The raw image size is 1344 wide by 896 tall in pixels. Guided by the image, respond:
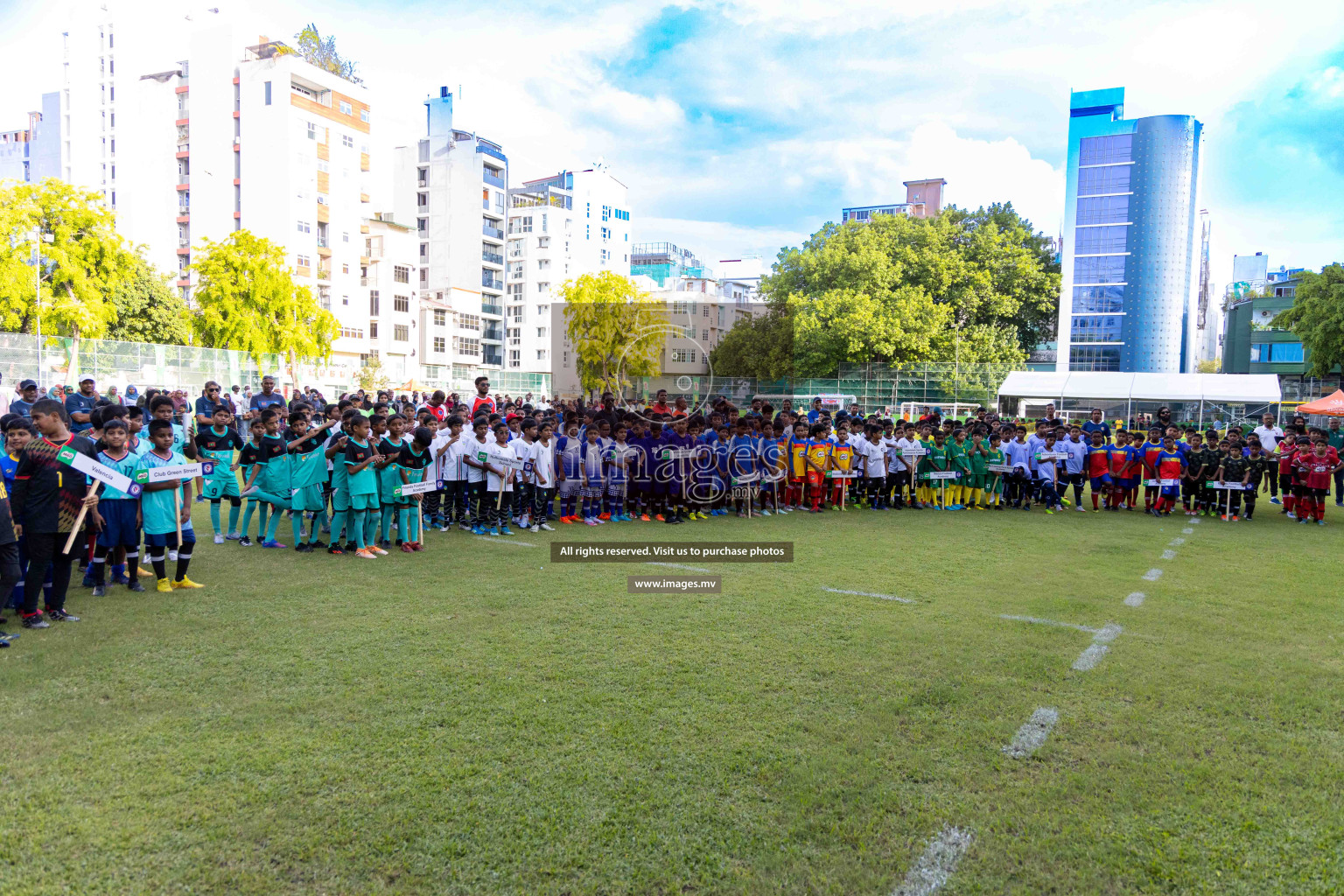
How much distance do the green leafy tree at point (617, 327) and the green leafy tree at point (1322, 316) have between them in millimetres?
35138

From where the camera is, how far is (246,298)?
3431 cm

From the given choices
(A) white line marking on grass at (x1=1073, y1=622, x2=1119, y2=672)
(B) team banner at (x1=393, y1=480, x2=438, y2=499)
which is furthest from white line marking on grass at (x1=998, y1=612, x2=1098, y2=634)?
(B) team banner at (x1=393, y1=480, x2=438, y2=499)

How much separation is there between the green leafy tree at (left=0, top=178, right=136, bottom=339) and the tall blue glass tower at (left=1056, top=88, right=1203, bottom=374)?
82.4 metres

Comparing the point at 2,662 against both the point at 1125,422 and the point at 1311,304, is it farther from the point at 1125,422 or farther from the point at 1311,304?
the point at 1311,304

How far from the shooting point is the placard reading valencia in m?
9.06

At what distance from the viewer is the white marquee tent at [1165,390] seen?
106 ft

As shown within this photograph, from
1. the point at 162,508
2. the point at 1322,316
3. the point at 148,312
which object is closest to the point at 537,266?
the point at 148,312

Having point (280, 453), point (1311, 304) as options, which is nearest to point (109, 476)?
point (280, 453)

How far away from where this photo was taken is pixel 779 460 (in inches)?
531

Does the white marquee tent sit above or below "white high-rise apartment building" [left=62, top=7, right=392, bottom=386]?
below

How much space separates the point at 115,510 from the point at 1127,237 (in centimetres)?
9733

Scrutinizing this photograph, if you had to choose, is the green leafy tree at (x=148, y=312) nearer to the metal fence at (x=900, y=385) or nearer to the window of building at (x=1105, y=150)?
the metal fence at (x=900, y=385)

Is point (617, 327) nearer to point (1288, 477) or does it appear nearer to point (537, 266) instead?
point (1288, 477)

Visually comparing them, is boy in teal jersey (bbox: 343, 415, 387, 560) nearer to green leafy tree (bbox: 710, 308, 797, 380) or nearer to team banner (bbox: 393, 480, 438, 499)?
team banner (bbox: 393, 480, 438, 499)
